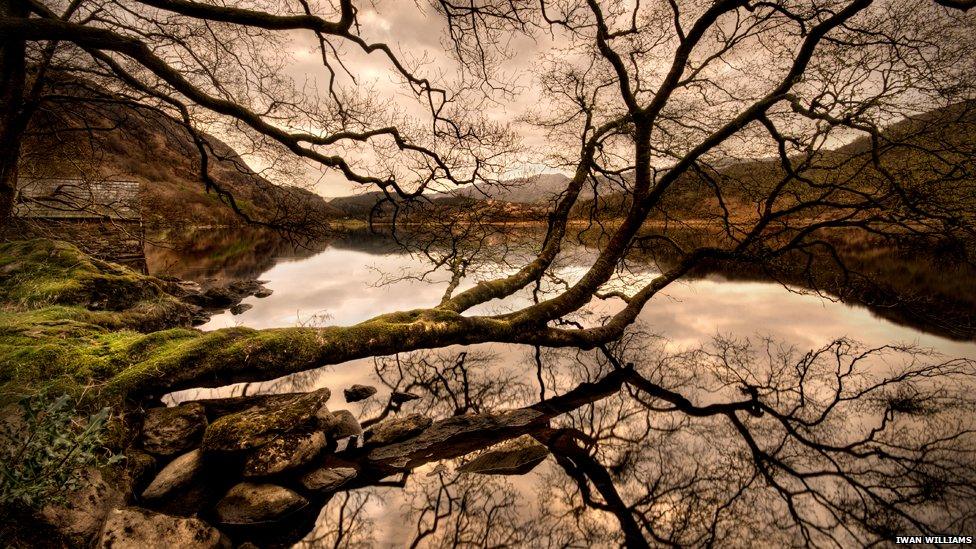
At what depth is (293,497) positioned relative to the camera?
175 inches

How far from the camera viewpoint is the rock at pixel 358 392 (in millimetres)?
7727

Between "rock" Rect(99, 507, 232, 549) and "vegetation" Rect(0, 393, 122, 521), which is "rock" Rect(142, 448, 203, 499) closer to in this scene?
"rock" Rect(99, 507, 232, 549)

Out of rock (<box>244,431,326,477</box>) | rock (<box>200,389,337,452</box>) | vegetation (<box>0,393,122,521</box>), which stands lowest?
rock (<box>244,431,326,477</box>)

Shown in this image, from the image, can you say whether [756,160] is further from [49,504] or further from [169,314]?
[169,314]

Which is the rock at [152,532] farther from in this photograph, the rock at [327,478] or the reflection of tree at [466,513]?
the reflection of tree at [466,513]

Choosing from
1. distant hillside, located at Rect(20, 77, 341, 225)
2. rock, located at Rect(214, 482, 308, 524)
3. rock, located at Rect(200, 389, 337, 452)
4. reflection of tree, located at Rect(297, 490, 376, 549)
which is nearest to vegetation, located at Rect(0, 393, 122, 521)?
rock, located at Rect(214, 482, 308, 524)

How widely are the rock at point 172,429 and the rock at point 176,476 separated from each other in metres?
0.24

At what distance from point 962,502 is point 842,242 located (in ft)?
112

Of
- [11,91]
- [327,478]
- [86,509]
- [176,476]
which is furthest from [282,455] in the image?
[11,91]

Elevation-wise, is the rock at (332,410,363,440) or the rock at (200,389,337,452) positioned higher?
the rock at (200,389,337,452)

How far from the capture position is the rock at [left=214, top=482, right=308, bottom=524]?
4188 mm

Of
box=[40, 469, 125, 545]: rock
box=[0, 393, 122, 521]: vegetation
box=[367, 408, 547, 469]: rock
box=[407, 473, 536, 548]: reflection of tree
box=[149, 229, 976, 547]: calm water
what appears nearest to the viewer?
box=[0, 393, 122, 521]: vegetation

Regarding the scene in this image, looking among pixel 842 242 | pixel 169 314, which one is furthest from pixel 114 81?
pixel 842 242

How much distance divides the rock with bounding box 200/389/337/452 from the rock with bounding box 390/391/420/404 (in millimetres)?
1755
